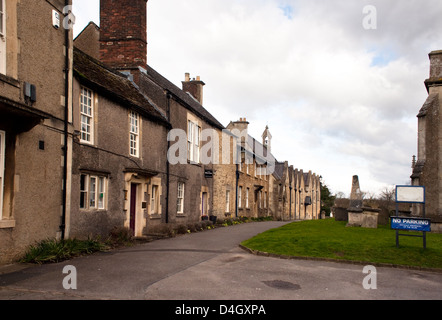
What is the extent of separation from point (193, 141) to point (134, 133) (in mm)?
7155

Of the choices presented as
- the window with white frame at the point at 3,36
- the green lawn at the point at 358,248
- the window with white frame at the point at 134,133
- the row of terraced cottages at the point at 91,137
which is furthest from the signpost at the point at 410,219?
the window with white frame at the point at 3,36

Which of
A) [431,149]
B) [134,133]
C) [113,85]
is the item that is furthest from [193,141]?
[431,149]

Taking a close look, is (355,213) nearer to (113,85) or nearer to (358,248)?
(358,248)

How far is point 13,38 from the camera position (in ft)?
32.8

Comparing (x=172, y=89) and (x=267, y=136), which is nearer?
(x=172, y=89)

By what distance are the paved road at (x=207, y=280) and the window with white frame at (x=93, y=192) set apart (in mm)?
2318

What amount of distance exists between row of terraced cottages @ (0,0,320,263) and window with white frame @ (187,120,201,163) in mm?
63

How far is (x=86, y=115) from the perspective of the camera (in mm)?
13250

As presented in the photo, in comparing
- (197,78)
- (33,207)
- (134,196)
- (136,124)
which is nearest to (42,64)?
(33,207)

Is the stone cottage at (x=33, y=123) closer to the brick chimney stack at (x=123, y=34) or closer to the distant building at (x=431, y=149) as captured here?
the brick chimney stack at (x=123, y=34)

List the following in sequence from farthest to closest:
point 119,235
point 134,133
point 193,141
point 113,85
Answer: point 193,141, point 134,133, point 113,85, point 119,235

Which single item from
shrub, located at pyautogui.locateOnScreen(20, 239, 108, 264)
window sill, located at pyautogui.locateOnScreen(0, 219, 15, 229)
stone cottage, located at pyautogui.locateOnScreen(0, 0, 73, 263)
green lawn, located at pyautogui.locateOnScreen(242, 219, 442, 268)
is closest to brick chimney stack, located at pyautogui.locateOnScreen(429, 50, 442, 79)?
green lawn, located at pyautogui.locateOnScreen(242, 219, 442, 268)

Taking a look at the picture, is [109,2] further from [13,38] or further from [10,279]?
[10,279]

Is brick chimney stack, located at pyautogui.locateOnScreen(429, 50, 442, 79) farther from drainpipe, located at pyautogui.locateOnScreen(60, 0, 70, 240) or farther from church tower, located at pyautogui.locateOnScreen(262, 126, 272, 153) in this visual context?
church tower, located at pyautogui.locateOnScreen(262, 126, 272, 153)
